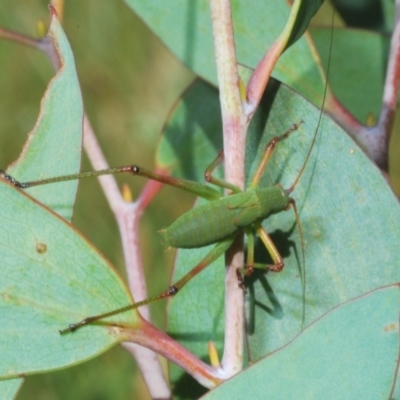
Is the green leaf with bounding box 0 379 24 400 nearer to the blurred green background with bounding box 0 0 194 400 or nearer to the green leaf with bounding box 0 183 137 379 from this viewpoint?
the green leaf with bounding box 0 183 137 379

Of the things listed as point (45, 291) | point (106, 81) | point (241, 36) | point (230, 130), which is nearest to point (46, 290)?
point (45, 291)

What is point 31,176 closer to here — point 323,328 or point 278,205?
point 278,205

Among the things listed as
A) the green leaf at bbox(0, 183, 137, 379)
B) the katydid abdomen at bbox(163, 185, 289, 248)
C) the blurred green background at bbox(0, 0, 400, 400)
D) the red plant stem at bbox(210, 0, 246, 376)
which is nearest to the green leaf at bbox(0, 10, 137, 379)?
the green leaf at bbox(0, 183, 137, 379)

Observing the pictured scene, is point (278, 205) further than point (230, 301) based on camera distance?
Yes

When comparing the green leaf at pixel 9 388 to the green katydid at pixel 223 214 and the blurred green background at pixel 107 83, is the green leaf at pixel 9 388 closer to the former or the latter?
the green katydid at pixel 223 214

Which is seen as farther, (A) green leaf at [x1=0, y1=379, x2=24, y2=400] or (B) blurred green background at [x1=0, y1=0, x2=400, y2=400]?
(B) blurred green background at [x1=0, y1=0, x2=400, y2=400]

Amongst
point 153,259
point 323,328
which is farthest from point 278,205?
point 153,259
